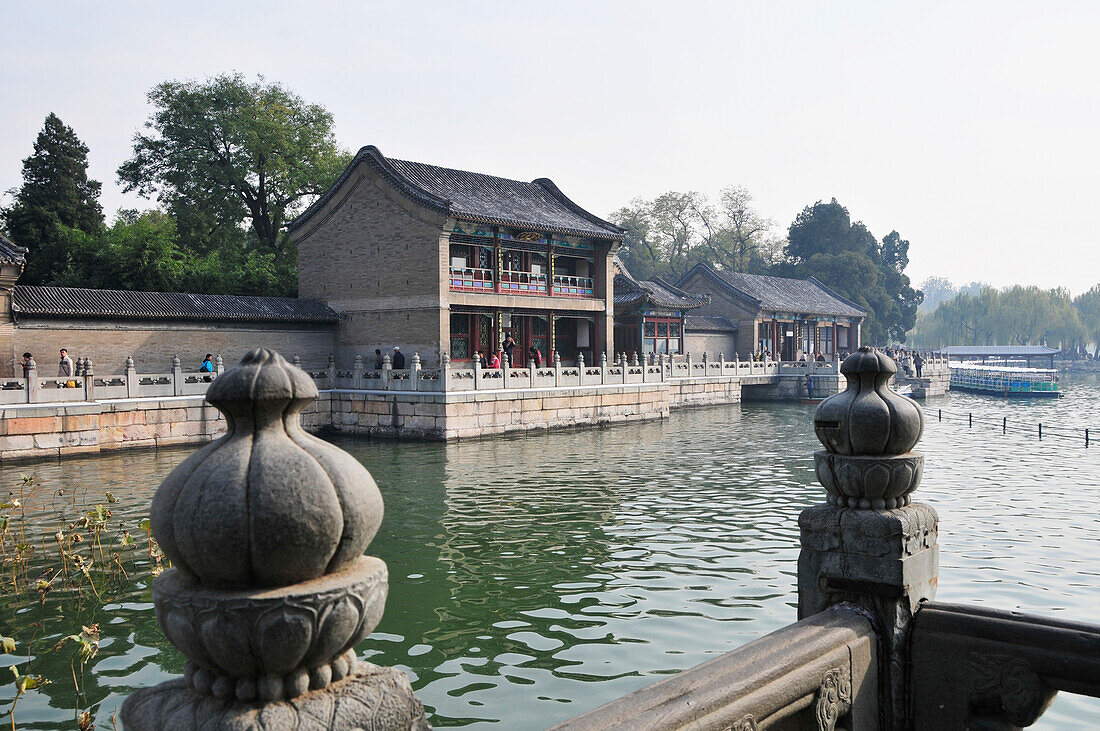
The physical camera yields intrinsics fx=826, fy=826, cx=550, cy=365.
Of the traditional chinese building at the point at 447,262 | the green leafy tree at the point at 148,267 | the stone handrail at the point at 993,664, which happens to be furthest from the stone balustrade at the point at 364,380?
the stone handrail at the point at 993,664

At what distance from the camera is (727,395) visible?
33.2 metres

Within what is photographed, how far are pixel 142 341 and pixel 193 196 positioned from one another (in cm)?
1341

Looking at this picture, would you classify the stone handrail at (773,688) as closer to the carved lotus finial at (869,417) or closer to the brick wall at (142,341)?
the carved lotus finial at (869,417)

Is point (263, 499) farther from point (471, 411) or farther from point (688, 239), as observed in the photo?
point (688, 239)

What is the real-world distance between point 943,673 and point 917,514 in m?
0.69

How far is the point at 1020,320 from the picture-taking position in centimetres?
7369

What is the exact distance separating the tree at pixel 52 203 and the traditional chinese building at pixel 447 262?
27.0 feet

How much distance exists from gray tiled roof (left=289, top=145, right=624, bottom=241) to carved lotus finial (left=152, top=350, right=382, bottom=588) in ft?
77.5

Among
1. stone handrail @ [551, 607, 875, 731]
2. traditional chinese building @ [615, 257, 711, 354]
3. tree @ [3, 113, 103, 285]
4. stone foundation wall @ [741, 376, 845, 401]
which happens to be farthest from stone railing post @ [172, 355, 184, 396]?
stone foundation wall @ [741, 376, 845, 401]

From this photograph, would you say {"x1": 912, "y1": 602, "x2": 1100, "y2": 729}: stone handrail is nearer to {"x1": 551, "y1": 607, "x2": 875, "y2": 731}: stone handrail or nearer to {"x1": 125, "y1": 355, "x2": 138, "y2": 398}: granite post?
{"x1": 551, "y1": 607, "x2": 875, "y2": 731}: stone handrail

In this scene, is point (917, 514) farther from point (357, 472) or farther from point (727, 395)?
point (727, 395)

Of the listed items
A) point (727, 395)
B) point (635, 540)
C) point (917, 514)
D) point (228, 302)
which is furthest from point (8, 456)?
point (727, 395)

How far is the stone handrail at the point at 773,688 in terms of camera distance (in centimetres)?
256

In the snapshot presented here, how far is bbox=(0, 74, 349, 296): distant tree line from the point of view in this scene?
28359 millimetres
